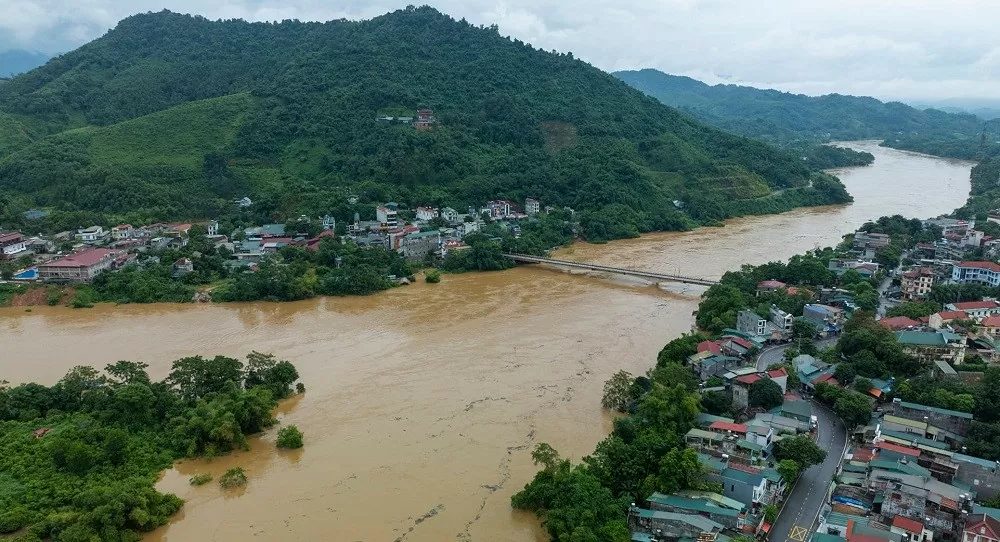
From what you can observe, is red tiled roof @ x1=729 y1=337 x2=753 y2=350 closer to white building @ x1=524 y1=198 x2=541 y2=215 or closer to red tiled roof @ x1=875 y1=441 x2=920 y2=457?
red tiled roof @ x1=875 y1=441 x2=920 y2=457

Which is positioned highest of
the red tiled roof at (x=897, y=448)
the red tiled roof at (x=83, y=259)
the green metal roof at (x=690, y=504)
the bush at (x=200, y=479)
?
the red tiled roof at (x=83, y=259)

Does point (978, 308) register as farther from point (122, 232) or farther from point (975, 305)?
point (122, 232)

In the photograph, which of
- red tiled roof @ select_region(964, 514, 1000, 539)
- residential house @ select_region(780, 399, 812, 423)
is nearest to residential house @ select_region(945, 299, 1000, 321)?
residential house @ select_region(780, 399, 812, 423)

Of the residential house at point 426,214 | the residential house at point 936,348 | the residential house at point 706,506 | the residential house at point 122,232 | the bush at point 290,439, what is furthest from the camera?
the residential house at point 426,214

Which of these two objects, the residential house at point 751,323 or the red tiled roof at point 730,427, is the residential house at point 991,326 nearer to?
the residential house at point 751,323

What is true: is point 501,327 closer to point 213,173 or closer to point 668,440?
point 668,440

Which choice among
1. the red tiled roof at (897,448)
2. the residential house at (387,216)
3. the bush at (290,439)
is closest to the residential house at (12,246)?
the residential house at (387,216)

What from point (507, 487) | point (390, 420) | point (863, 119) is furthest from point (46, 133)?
point (863, 119)
